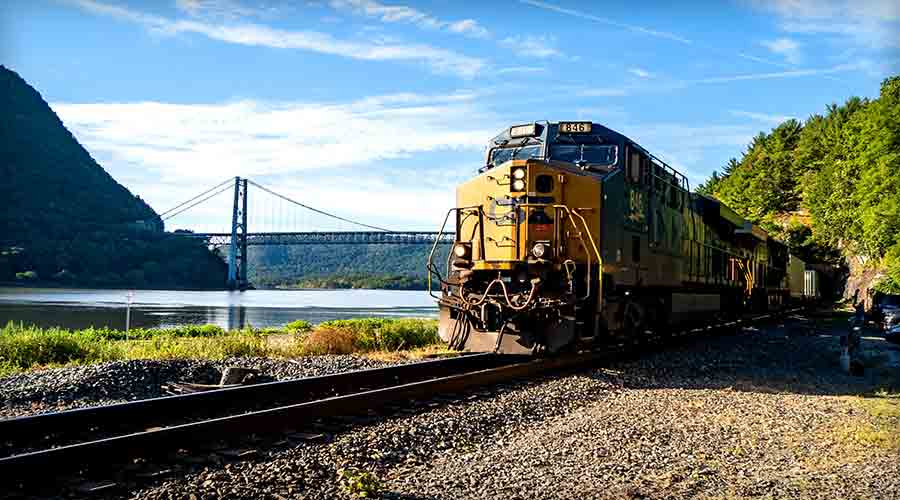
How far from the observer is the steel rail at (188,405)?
6.16 metres

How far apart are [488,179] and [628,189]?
7.81 feet

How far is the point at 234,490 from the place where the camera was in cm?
498

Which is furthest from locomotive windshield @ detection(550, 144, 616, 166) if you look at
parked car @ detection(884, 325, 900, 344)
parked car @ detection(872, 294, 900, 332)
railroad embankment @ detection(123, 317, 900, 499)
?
parked car @ detection(872, 294, 900, 332)

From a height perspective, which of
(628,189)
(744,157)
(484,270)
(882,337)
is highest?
(744,157)

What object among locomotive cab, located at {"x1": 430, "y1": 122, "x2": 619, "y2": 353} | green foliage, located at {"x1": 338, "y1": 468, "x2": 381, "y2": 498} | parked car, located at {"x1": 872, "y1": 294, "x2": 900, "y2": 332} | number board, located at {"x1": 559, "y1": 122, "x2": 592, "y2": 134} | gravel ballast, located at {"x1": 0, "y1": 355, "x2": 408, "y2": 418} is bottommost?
green foliage, located at {"x1": 338, "y1": 468, "x2": 381, "y2": 498}

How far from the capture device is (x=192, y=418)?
289 inches

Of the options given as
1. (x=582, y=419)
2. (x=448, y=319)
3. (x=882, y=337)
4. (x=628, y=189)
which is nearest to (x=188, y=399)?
(x=582, y=419)

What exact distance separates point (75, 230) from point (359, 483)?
99332 mm

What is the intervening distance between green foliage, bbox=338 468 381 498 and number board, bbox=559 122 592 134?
7.98m

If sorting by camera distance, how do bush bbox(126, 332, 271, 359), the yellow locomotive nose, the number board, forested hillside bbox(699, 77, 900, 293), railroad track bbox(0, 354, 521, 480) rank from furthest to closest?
forested hillside bbox(699, 77, 900, 293) < bush bbox(126, 332, 271, 359) < the number board < the yellow locomotive nose < railroad track bbox(0, 354, 521, 480)

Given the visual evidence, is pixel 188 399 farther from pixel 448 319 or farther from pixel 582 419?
pixel 448 319

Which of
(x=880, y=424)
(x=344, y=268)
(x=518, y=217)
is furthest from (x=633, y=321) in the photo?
(x=344, y=268)

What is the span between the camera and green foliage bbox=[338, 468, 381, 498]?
500 centimetres

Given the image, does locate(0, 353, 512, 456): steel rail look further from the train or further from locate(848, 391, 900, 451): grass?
locate(848, 391, 900, 451): grass
